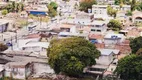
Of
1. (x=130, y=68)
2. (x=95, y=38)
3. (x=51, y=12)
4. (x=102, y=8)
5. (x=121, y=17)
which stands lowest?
(x=130, y=68)

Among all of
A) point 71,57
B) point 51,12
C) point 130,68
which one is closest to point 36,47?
point 71,57

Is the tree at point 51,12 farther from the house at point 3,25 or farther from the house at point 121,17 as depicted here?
the house at point 3,25

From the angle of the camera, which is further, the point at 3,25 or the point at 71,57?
the point at 3,25

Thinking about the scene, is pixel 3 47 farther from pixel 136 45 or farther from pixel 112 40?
pixel 136 45

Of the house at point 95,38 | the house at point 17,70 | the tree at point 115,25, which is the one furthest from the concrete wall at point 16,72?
the tree at point 115,25

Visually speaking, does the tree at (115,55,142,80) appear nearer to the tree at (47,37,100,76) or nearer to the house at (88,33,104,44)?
the tree at (47,37,100,76)

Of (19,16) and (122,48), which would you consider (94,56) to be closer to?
(122,48)

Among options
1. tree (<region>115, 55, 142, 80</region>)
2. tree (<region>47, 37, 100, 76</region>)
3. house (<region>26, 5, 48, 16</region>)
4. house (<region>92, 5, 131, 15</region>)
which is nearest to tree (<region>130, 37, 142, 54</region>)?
tree (<region>47, 37, 100, 76</region>)
